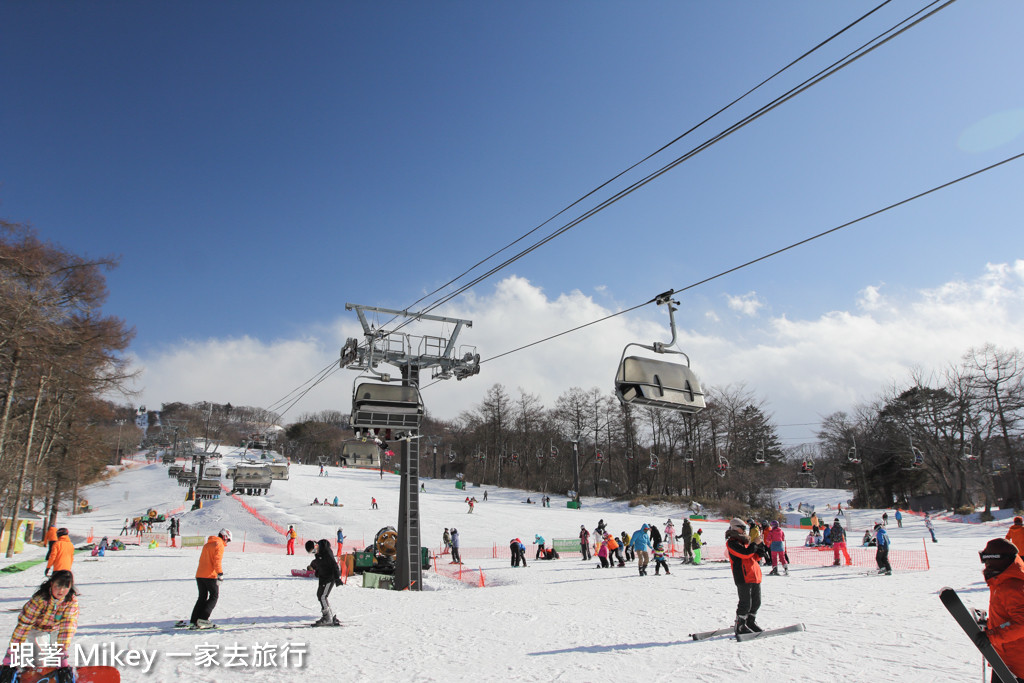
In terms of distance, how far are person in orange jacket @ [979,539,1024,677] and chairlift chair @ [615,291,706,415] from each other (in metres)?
4.21

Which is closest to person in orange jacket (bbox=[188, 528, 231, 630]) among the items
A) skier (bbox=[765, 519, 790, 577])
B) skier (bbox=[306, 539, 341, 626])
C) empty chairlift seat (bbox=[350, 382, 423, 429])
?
skier (bbox=[306, 539, 341, 626])

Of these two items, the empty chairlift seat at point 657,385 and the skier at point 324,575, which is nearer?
the empty chairlift seat at point 657,385

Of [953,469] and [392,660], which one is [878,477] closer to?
[953,469]

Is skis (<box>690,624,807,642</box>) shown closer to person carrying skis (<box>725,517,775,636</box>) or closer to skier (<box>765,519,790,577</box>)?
person carrying skis (<box>725,517,775,636</box>)

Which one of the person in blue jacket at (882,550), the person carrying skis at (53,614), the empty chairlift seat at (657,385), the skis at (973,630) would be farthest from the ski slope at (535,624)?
the empty chairlift seat at (657,385)

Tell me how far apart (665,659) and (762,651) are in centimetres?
128

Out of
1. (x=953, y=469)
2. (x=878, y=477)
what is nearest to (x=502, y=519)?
(x=953, y=469)

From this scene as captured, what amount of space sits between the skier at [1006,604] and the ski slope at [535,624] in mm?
1851

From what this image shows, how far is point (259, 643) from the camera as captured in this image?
752 centimetres

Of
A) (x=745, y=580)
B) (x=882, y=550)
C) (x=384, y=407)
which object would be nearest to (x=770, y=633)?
(x=745, y=580)

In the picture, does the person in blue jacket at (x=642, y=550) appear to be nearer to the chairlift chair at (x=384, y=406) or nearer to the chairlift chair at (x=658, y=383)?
the chairlift chair at (x=384, y=406)

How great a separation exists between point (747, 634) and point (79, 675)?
24.8ft

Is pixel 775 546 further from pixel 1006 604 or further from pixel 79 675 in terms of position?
pixel 79 675

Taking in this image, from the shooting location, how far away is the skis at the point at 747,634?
299 inches
